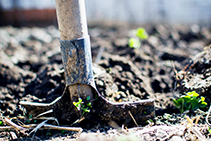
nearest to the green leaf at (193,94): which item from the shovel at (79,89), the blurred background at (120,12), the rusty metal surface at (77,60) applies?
the shovel at (79,89)

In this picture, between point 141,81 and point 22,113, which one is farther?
point 141,81

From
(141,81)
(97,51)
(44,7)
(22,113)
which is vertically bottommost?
(22,113)

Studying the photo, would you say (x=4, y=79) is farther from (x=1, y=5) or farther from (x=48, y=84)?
(x=1, y=5)

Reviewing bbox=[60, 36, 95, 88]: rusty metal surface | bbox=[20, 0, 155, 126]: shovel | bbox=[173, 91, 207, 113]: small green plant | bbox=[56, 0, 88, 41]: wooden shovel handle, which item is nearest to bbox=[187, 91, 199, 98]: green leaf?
bbox=[173, 91, 207, 113]: small green plant

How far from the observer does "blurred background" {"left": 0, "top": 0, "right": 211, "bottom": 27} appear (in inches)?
177

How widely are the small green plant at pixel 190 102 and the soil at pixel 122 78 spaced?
50 mm

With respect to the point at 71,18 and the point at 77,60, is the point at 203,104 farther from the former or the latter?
the point at 71,18

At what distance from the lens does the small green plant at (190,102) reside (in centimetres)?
152

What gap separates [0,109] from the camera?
1.74m

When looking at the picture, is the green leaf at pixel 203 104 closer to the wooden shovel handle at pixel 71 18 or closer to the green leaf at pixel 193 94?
the green leaf at pixel 193 94

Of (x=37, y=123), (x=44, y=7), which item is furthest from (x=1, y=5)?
(x=37, y=123)

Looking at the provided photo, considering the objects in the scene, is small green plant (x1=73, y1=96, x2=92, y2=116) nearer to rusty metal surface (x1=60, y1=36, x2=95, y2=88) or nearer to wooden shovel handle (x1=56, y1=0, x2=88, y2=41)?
rusty metal surface (x1=60, y1=36, x2=95, y2=88)

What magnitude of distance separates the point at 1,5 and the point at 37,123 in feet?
14.9

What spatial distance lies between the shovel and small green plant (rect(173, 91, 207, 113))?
0.26 metres
